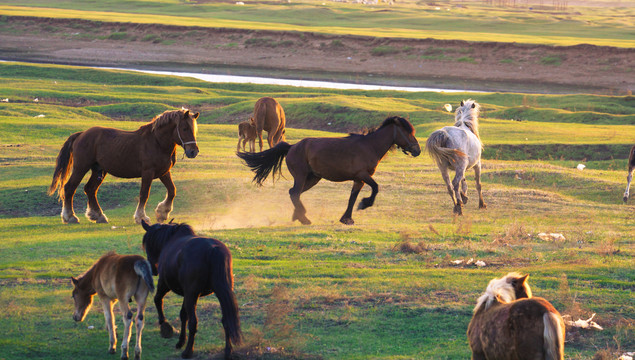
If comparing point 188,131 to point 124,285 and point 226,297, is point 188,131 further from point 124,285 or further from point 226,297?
point 226,297

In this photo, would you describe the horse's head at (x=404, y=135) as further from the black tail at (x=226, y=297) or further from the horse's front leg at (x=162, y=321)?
the black tail at (x=226, y=297)

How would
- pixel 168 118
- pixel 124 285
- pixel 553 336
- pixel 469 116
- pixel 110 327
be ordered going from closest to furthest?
pixel 553 336
pixel 124 285
pixel 110 327
pixel 168 118
pixel 469 116

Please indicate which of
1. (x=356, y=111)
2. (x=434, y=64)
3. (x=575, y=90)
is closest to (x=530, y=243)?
(x=356, y=111)

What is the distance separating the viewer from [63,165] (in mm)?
15578

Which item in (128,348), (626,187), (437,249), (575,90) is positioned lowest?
(575,90)

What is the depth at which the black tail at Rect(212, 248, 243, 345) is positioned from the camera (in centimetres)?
780

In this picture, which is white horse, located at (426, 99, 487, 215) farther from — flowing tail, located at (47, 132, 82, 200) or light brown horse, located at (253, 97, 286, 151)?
flowing tail, located at (47, 132, 82, 200)

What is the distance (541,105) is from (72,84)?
2797 centimetres

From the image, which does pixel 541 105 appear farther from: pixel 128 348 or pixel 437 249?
pixel 128 348

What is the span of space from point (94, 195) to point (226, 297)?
8.50m

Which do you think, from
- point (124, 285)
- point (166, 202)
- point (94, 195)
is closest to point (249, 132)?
point (94, 195)

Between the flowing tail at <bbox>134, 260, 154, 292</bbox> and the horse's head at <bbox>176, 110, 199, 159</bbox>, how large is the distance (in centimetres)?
587

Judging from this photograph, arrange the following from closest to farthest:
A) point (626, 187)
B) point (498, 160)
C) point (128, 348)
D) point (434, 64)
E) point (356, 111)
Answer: point (128, 348)
point (626, 187)
point (498, 160)
point (356, 111)
point (434, 64)

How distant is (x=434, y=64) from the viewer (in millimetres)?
Answer: 61750
